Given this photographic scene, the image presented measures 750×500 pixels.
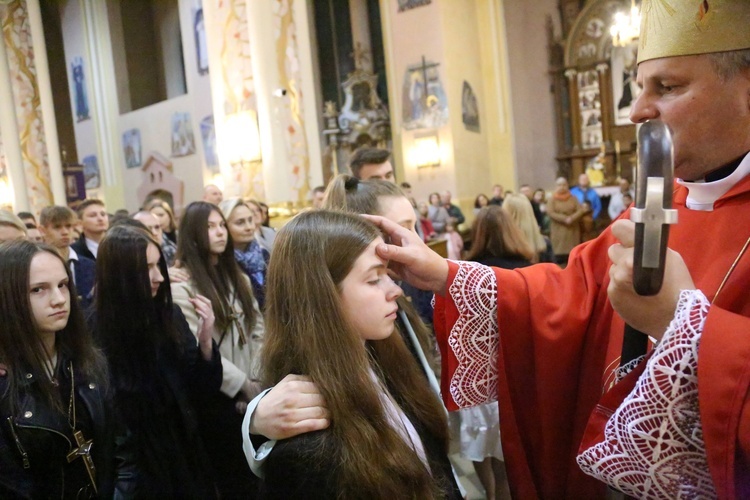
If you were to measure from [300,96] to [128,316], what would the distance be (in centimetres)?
576

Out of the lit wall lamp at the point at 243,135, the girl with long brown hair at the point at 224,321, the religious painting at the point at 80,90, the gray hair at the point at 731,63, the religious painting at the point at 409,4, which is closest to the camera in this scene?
the gray hair at the point at 731,63

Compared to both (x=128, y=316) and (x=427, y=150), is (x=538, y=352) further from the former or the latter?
(x=427, y=150)

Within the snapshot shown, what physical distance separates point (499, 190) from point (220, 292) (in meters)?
8.69

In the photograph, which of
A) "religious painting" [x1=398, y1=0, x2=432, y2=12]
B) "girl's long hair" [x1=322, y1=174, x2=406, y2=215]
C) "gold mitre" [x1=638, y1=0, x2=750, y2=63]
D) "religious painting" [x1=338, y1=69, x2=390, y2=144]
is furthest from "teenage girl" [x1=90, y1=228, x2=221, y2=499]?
"religious painting" [x1=338, y1=69, x2=390, y2=144]

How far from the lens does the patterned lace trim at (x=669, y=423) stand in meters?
0.97

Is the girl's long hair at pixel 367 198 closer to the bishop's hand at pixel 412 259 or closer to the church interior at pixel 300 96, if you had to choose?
the bishop's hand at pixel 412 259

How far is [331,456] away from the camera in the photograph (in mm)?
1219

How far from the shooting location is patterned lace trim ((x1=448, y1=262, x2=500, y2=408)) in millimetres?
1533

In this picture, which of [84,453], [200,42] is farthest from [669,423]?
[200,42]

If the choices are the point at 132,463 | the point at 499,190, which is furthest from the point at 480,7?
the point at 132,463

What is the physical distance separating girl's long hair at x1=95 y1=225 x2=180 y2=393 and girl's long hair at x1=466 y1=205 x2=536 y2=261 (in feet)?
5.98

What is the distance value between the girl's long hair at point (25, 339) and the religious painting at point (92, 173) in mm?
16395

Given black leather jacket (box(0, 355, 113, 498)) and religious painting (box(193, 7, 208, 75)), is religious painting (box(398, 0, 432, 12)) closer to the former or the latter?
religious painting (box(193, 7, 208, 75))

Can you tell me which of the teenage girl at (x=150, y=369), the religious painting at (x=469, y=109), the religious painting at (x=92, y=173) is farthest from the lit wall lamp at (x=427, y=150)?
the religious painting at (x=92, y=173)
